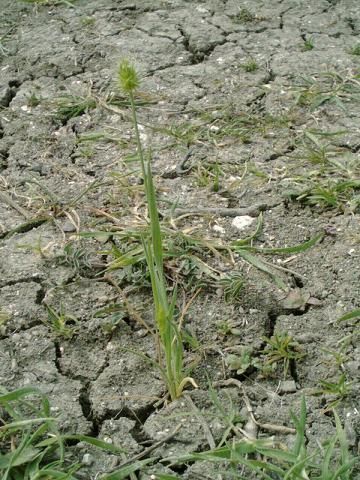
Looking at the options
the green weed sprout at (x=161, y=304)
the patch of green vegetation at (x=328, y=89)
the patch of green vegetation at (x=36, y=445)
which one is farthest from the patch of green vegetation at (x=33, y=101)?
the patch of green vegetation at (x=36, y=445)

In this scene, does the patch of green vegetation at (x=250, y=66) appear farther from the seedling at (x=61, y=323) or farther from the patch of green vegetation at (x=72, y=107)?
the seedling at (x=61, y=323)

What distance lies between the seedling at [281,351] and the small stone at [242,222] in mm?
485

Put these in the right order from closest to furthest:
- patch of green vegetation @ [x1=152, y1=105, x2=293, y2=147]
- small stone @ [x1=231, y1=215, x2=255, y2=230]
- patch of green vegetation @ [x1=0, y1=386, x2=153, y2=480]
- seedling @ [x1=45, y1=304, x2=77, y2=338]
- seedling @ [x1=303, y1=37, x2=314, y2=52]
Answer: patch of green vegetation @ [x1=0, y1=386, x2=153, y2=480], seedling @ [x1=45, y1=304, x2=77, y2=338], small stone @ [x1=231, y1=215, x2=255, y2=230], patch of green vegetation @ [x1=152, y1=105, x2=293, y2=147], seedling @ [x1=303, y1=37, x2=314, y2=52]

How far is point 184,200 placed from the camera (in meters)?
2.42

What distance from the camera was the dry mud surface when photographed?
1.81m

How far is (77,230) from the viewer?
2305mm

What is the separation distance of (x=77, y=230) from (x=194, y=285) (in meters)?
0.45

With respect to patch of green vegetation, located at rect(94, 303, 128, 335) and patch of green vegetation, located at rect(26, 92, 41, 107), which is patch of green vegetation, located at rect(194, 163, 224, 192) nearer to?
patch of green vegetation, located at rect(94, 303, 128, 335)

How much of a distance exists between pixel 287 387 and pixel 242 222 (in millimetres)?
665

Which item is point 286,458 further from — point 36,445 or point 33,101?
point 33,101

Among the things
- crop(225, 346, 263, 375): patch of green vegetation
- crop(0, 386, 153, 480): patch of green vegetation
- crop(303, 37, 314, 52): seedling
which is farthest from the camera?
crop(303, 37, 314, 52): seedling

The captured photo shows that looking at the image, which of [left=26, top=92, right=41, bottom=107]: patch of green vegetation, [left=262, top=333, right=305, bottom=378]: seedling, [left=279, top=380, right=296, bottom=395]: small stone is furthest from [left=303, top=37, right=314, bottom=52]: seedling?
[left=279, top=380, right=296, bottom=395]: small stone

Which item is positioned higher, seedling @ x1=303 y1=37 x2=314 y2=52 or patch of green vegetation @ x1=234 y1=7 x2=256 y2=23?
patch of green vegetation @ x1=234 y1=7 x2=256 y2=23

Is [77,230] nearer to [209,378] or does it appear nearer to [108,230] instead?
[108,230]
